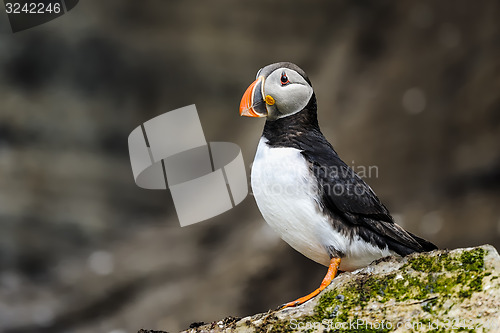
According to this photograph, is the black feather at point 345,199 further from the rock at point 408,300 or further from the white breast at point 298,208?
the rock at point 408,300

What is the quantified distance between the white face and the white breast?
0.69 ft

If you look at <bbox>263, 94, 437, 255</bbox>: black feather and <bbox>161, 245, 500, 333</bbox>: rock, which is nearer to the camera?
<bbox>161, 245, 500, 333</bbox>: rock

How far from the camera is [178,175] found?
5016 millimetres

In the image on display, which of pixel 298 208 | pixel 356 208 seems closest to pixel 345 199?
pixel 356 208

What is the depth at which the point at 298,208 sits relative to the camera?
2641 mm

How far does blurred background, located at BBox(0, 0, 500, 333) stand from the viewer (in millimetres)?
4922

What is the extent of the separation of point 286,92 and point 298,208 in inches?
20.2

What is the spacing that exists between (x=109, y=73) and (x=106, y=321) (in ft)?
6.50

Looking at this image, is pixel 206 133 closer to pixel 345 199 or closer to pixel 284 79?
pixel 284 79

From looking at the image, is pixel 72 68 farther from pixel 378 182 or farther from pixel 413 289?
pixel 413 289

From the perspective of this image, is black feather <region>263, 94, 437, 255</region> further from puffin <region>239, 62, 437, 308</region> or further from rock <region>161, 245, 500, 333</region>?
rock <region>161, 245, 500, 333</region>

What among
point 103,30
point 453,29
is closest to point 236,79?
point 103,30

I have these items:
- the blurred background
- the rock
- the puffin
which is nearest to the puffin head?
the puffin

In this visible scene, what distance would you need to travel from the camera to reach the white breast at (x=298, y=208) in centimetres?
265
